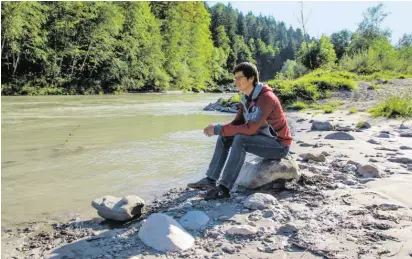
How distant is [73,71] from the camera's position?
124 feet

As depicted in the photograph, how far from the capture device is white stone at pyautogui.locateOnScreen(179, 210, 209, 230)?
10.5ft

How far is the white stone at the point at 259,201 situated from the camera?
3.57 m

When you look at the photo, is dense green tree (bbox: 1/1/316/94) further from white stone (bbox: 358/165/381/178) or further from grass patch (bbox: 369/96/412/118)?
white stone (bbox: 358/165/381/178)


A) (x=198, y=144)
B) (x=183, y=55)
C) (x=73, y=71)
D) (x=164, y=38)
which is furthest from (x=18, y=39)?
(x=198, y=144)

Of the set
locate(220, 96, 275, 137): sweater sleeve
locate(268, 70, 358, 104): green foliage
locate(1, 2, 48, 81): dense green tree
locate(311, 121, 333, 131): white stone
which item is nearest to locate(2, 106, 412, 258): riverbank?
locate(220, 96, 275, 137): sweater sleeve

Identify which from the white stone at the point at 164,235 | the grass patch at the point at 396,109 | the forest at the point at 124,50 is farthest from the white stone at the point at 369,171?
the forest at the point at 124,50

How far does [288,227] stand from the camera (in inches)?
121

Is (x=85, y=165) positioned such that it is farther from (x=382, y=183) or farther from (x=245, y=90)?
(x=382, y=183)

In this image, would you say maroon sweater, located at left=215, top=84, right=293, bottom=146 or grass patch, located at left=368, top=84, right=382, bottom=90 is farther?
grass patch, located at left=368, top=84, right=382, bottom=90

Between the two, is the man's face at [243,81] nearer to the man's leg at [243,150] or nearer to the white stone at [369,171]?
the man's leg at [243,150]

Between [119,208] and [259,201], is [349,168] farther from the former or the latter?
[119,208]

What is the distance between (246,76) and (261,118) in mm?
461

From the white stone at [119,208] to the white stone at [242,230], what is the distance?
103cm

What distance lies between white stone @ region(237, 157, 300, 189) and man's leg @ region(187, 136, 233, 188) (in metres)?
0.34
